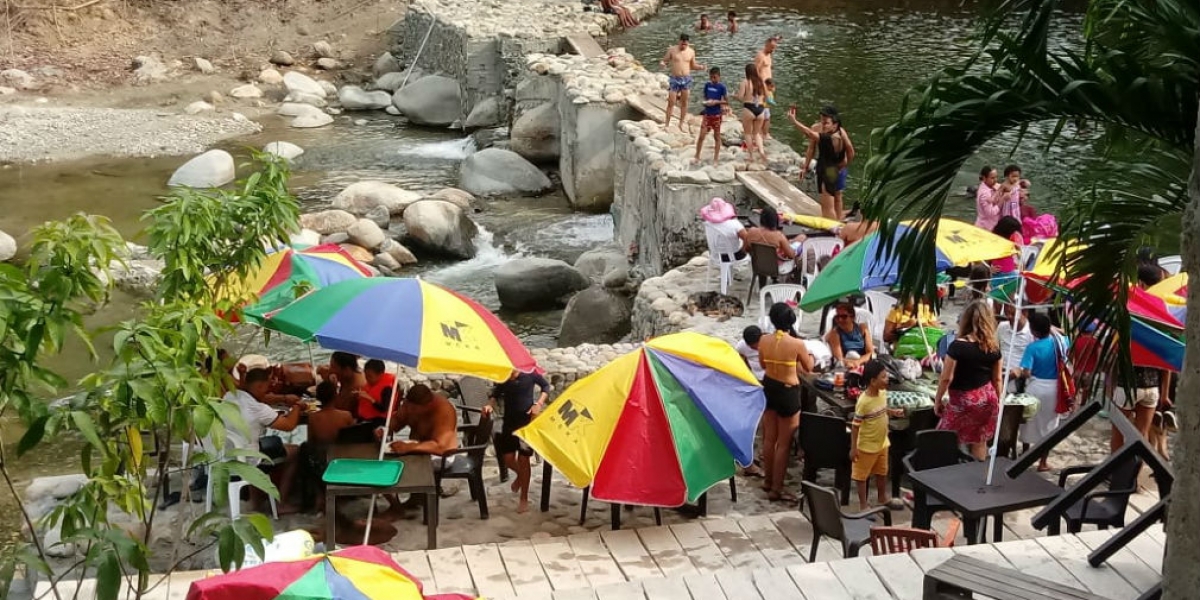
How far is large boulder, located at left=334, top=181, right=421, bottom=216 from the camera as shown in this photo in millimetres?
20922

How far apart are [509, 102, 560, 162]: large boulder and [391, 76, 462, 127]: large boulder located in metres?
3.96

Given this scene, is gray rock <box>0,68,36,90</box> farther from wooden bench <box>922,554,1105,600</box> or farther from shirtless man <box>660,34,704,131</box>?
wooden bench <box>922,554,1105,600</box>

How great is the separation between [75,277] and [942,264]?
7057 millimetres

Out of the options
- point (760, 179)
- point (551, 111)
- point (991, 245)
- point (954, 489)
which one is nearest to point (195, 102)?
point (551, 111)

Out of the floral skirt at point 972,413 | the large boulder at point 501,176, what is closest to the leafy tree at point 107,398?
the floral skirt at point 972,413

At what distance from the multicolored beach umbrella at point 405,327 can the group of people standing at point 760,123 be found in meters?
6.42

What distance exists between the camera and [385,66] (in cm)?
2980

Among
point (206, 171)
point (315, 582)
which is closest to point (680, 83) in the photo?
point (206, 171)

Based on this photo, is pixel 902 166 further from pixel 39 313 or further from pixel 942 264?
pixel 942 264

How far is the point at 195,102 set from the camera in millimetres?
27484

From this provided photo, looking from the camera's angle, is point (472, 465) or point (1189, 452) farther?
point (472, 465)

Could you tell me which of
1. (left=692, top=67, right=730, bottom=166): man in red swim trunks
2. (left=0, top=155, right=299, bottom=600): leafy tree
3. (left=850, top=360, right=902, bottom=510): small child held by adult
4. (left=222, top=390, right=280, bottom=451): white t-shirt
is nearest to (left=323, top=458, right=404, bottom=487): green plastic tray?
(left=222, top=390, right=280, bottom=451): white t-shirt

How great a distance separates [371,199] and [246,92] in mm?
8528

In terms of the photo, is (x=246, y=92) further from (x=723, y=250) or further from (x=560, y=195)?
(x=723, y=250)
